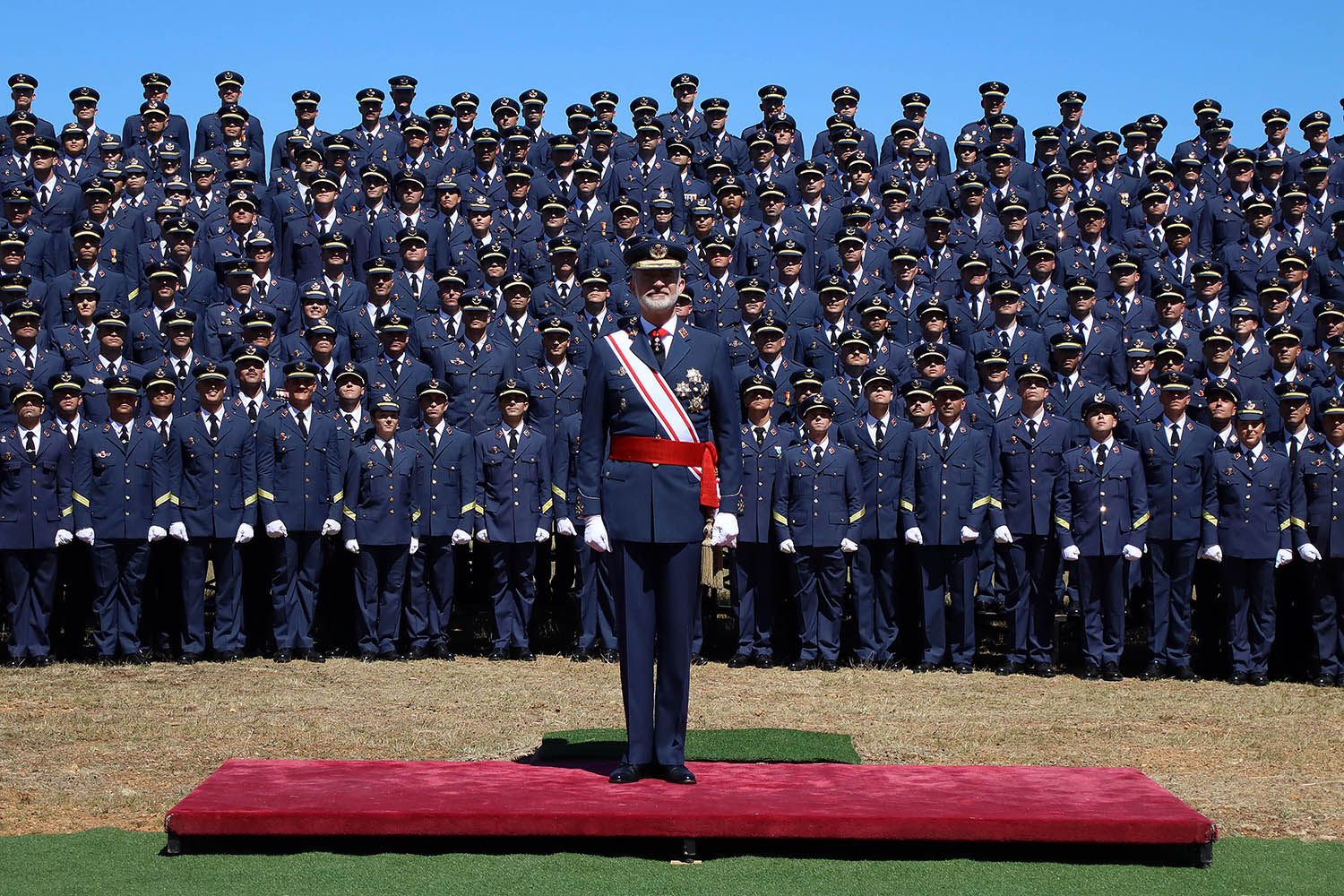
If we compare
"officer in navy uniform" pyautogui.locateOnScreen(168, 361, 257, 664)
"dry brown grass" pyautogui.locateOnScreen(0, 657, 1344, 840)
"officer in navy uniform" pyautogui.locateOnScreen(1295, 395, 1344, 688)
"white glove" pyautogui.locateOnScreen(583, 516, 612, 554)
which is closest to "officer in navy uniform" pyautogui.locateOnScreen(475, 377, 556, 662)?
"dry brown grass" pyautogui.locateOnScreen(0, 657, 1344, 840)

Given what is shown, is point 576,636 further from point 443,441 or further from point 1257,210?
point 1257,210

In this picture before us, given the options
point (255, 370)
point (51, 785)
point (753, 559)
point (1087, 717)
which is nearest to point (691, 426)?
point (51, 785)

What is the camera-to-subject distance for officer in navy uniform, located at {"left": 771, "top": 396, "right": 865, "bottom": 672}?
1138 centimetres

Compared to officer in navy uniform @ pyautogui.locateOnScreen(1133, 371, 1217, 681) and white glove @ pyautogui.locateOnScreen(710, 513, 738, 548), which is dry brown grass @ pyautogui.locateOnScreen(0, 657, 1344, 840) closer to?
officer in navy uniform @ pyautogui.locateOnScreen(1133, 371, 1217, 681)

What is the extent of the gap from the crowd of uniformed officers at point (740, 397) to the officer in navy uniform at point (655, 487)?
5.15 metres

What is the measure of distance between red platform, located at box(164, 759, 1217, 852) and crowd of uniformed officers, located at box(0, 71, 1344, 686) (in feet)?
17.2

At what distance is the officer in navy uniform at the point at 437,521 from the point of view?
38.3ft

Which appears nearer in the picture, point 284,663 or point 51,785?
point 51,785

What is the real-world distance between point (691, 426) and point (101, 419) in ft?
23.3

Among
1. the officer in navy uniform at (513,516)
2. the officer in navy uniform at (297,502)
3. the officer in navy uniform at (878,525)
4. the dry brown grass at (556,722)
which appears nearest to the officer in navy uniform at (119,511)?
the dry brown grass at (556,722)

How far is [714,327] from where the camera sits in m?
13.2

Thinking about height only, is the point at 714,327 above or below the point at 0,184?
below

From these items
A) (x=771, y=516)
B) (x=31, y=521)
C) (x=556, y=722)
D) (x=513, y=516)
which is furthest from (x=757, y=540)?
(x=31, y=521)

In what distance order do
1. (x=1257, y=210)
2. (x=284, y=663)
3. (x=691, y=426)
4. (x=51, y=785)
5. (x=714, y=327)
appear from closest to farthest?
(x=691, y=426), (x=51, y=785), (x=284, y=663), (x=714, y=327), (x=1257, y=210)
